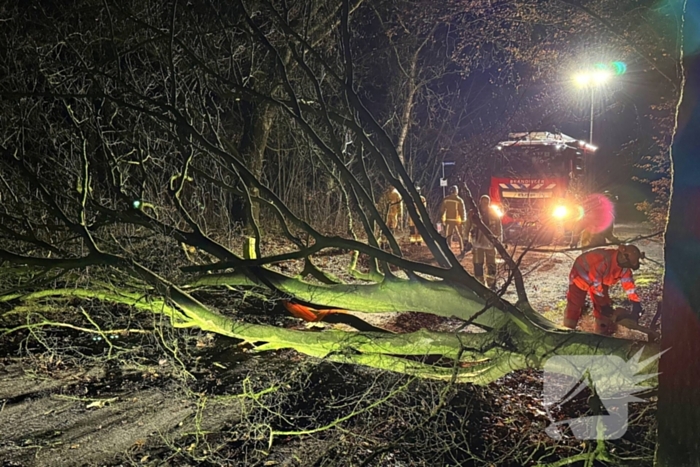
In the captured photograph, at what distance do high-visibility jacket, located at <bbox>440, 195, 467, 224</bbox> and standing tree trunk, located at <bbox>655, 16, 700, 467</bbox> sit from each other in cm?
990

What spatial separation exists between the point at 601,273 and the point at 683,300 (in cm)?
320

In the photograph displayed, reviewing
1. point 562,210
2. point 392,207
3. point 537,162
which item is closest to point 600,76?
point 562,210

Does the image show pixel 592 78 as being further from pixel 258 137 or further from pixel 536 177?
pixel 258 137

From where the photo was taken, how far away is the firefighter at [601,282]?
181 inches

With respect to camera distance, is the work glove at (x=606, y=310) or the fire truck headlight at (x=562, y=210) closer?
the work glove at (x=606, y=310)

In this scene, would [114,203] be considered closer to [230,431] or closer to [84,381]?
[84,381]

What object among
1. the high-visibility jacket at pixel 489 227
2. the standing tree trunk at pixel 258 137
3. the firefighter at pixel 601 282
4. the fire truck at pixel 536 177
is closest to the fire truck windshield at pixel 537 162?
the fire truck at pixel 536 177

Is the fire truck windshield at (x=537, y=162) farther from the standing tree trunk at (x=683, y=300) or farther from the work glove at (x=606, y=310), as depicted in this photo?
the standing tree trunk at (x=683, y=300)

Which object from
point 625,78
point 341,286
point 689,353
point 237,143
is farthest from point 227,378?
point 237,143

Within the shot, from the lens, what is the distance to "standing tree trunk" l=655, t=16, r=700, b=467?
1.76 m

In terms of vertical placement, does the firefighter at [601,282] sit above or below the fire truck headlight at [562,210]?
below

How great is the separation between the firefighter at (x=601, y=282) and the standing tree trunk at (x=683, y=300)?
2858mm

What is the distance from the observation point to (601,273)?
4770mm

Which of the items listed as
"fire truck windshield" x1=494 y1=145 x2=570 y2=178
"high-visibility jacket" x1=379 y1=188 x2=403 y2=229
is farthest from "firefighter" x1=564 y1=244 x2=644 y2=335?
"fire truck windshield" x1=494 y1=145 x2=570 y2=178
